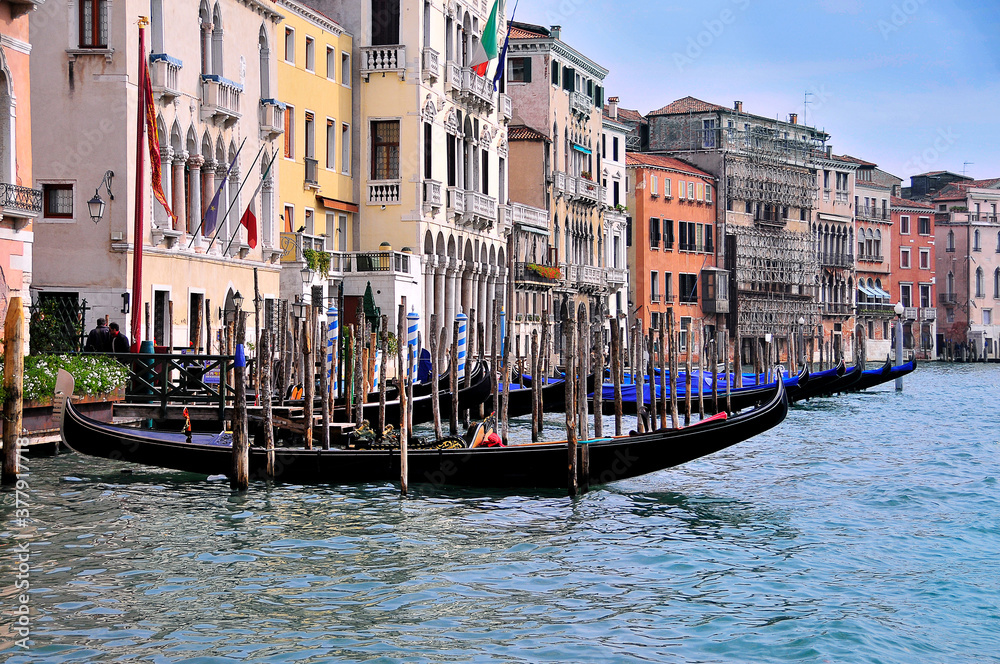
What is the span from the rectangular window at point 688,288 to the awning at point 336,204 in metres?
20.7

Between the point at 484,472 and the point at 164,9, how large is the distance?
908cm

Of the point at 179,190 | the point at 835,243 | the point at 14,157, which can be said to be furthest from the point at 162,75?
the point at 835,243

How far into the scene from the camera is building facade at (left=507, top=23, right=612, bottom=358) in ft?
116

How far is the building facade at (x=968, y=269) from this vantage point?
61.9 m

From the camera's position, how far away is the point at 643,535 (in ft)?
33.8

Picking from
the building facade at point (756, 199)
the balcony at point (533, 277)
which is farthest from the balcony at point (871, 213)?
the balcony at point (533, 277)

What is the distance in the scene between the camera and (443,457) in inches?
466

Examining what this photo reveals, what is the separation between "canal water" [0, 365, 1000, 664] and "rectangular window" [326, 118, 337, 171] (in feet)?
41.1

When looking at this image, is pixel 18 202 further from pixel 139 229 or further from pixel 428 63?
pixel 428 63

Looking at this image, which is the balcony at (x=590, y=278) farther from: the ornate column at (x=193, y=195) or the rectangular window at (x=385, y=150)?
the ornate column at (x=193, y=195)

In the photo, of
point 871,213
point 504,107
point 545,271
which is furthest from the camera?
point 871,213

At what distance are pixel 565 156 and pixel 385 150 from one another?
36.7 ft

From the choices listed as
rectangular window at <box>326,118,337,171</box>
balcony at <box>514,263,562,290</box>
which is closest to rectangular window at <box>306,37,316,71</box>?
rectangular window at <box>326,118,337,171</box>

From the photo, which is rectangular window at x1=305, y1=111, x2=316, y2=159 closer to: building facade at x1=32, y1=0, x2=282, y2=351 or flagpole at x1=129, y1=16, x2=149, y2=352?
building facade at x1=32, y1=0, x2=282, y2=351
